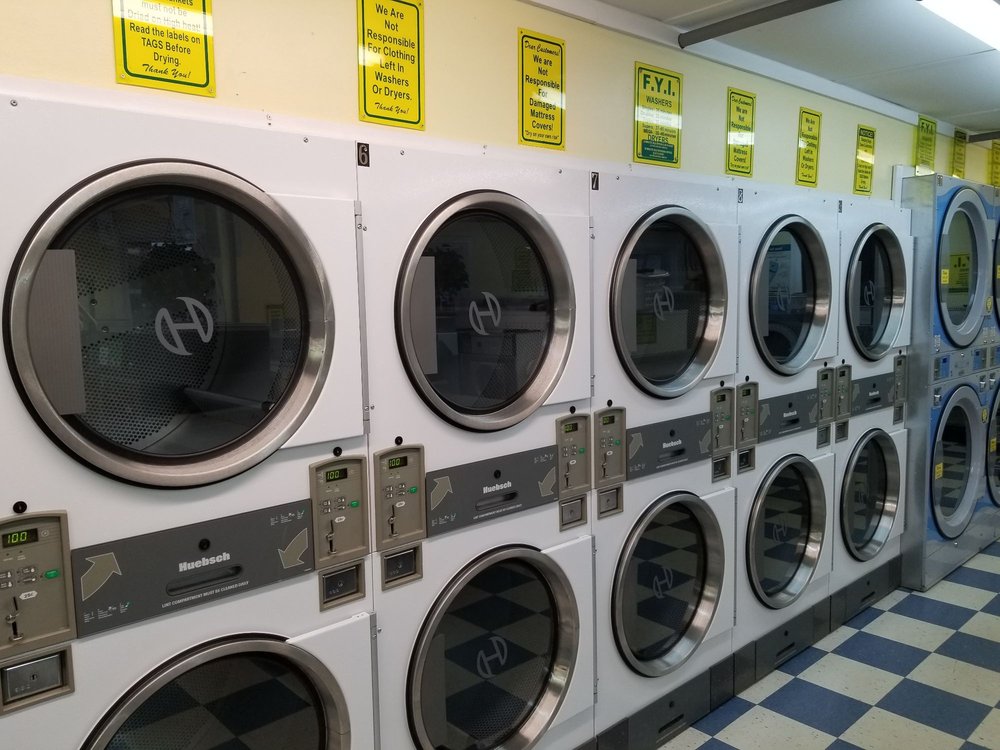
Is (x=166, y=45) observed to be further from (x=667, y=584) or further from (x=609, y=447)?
(x=667, y=584)

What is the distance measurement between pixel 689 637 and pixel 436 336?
166 cm

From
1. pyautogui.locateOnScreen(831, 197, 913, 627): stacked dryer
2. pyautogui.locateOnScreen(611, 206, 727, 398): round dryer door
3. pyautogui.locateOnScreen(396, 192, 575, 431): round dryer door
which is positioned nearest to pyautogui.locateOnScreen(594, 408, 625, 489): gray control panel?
pyautogui.locateOnScreen(611, 206, 727, 398): round dryer door

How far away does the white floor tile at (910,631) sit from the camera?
3395 mm

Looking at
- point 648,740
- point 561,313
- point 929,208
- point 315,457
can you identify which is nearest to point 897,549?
point 929,208

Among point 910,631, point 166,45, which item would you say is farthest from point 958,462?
point 166,45

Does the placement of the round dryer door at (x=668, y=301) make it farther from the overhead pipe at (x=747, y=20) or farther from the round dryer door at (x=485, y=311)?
the overhead pipe at (x=747, y=20)

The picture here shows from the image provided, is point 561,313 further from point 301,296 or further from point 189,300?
point 189,300

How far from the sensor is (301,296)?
1674mm

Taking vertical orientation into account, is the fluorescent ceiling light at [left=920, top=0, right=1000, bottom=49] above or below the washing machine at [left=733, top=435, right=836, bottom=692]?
above

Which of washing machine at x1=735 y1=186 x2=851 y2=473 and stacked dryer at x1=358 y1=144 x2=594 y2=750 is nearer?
stacked dryer at x1=358 y1=144 x2=594 y2=750

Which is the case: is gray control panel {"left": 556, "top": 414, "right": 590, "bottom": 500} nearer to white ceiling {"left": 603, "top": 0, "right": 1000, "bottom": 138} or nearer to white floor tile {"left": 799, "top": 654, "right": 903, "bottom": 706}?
white ceiling {"left": 603, "top": 0, "right": 1000, "bottom": 138}

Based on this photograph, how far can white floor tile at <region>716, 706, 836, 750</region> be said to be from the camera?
8.64 feet

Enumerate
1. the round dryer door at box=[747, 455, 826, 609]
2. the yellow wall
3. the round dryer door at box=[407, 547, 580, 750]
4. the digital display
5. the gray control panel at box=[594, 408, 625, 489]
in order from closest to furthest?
the digital display < the yellow wall < the round dryer door at box=[407, 547, 580, 750] < the gray control panel at box=[594, 408, 625, 489] < the round dryer door at box=[747, 455, 826, 609]

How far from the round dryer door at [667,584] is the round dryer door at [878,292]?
1.38 metres
